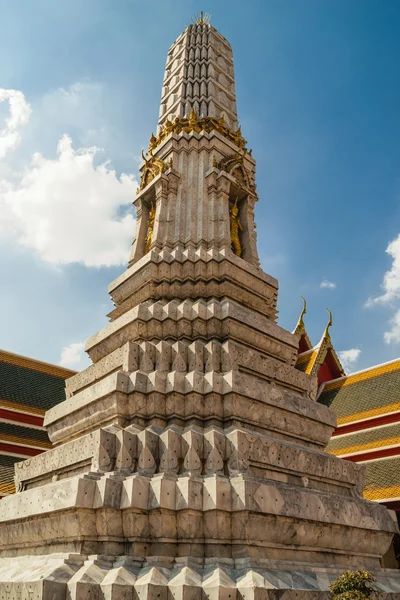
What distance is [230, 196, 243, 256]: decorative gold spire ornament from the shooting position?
11.8 metres

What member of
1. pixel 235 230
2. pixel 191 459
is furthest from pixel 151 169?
pixel 191 459

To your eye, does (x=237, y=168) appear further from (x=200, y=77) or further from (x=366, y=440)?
(x=366, y=440)

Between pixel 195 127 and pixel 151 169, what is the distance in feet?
5.50

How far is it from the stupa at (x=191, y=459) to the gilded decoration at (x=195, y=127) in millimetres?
1469

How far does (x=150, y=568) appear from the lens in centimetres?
591

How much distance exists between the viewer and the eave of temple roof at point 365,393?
17.7 m

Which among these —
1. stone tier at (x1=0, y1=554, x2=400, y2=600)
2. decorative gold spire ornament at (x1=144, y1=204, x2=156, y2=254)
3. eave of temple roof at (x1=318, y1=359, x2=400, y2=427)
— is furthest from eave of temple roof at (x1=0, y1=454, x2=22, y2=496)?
eave of temple roof at (x1=318, y1=359, x2=400, y2=427)

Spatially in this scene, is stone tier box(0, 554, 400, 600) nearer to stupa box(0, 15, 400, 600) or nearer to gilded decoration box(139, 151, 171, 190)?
stupa box(0, 15, 400, 600)

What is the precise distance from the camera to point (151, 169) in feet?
42.1

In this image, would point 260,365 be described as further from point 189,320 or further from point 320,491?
point 320,491

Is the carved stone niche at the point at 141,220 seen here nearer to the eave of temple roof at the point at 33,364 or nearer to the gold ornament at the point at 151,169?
the gold ornament at the point at 151,169

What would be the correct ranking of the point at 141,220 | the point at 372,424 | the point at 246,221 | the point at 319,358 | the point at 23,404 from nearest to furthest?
1. the point at 246,221
2. the point at 141,220
3. the point at 23,404
4. the point at 372,424
5. the point at 319,358

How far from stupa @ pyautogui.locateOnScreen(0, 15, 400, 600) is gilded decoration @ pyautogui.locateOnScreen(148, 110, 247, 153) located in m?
1.47

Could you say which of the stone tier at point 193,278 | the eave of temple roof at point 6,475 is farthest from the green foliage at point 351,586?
the eave of temple roof at point 6,475
